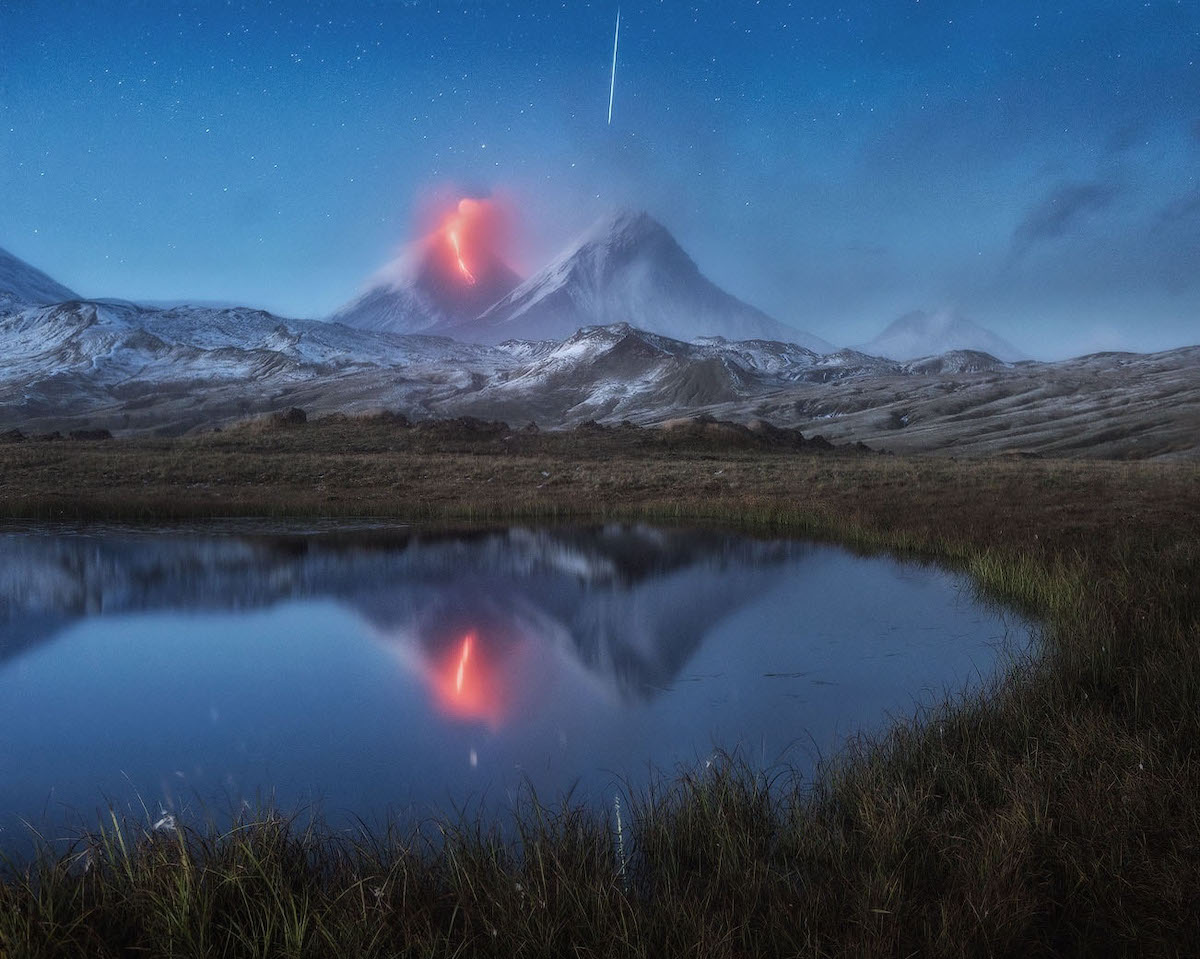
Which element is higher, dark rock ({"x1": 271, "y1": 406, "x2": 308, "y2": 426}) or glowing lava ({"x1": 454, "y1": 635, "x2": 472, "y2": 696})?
dark rock ({"x1": 271, "y1": 406, "x2": 308, "y2": 426})

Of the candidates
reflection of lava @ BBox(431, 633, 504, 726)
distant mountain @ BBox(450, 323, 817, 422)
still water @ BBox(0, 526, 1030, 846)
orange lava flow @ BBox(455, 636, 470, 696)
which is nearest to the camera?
still water @ BBox(0, 526, 1030, 846)

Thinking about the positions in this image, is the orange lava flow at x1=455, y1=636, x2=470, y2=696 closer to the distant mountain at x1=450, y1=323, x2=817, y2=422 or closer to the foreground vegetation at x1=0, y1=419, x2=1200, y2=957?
the foreground vegetation at x1=0, y1=419, x2=1200, y2=957

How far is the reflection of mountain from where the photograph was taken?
12461mm

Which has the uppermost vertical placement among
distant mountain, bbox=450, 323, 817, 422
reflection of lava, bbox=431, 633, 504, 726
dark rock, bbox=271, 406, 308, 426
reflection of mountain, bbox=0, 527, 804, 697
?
distant mountain, bbox=450, 323, 817, 422

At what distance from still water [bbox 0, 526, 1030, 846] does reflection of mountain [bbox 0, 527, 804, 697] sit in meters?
0.09

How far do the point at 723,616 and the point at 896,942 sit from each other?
402 inches

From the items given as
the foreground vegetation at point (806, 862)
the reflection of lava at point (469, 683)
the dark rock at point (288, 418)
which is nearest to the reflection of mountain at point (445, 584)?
the reflection of lava at point (469, 683)

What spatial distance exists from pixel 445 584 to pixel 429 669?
19.0 ft

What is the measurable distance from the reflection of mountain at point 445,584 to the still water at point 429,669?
9 centimetres

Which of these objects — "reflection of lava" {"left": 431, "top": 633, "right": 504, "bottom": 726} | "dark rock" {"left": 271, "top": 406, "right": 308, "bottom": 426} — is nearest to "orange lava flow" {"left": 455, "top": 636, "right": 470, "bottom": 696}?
"reflection of lava" {"left": 431, "top": 633, "right": 504, "bottom": 726}

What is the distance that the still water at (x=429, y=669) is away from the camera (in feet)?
23.9

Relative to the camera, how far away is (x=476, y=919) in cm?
409

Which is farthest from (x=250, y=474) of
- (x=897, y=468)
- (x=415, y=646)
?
(x=897, y=468)

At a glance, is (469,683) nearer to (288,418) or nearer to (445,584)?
(445,584)
